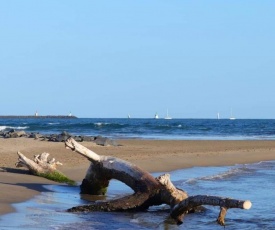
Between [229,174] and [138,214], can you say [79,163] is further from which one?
[138,214]

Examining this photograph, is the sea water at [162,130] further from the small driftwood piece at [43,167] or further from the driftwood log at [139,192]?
the driftwood log at [139,192]

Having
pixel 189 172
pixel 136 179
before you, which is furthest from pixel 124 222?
pixel 189 172

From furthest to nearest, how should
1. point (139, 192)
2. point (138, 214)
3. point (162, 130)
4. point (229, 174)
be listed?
point (162, 130)
point (229, 174)
point (139, 192)
point (138, 214)

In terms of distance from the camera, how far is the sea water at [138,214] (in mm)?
11141

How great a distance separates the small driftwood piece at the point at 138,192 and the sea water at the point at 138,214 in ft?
0.71

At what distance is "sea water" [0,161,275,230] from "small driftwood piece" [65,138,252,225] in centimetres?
22

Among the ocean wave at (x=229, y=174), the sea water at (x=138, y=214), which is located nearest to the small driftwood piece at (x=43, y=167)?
the sea water at (x=138, y=214)

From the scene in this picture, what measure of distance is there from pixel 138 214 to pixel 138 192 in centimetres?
67

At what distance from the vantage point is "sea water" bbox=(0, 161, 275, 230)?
1114 centimetres

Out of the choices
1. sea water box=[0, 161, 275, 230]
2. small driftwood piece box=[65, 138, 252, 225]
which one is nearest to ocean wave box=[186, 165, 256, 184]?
sea water box=[0, 161, 275, 230]

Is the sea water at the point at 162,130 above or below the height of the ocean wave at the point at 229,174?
above

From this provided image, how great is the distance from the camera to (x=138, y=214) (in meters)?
12.8

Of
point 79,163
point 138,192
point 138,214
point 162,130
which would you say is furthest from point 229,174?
point 162,130

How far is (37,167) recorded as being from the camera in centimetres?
1770
